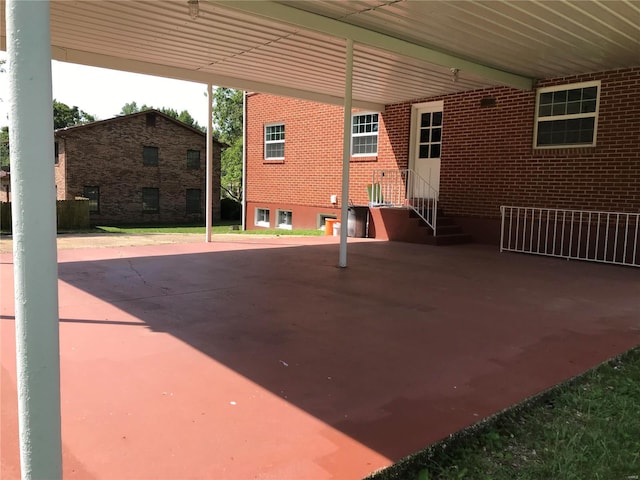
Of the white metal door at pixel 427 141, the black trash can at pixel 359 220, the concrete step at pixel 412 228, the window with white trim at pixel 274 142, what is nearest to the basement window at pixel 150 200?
the window with white trim at pixel 274 142

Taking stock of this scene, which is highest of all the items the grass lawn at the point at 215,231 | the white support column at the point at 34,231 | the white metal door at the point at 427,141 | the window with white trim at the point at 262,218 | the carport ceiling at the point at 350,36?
the carport ceiling at the point at 350,36

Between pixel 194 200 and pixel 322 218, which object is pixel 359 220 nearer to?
pixel 322 218

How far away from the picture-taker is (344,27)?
704 centimetres

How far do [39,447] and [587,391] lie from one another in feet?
10.4

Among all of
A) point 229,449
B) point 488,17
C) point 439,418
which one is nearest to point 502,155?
point 488,17

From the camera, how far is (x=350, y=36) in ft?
23.3

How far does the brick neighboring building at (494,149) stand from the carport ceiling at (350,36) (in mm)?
645

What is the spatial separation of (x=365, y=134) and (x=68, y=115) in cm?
6150

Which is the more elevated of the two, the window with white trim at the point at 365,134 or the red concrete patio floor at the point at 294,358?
the window with white trim at the point at 365,134

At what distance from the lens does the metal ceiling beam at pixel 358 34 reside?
6195 millimetres

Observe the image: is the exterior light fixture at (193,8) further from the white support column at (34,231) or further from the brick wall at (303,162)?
the brick wall at (303,162)

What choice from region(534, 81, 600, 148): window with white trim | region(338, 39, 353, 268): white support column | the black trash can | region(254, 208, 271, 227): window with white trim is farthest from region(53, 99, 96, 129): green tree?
region(338, 39, 353, 268): white support column

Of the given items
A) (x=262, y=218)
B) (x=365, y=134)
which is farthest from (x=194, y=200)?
(x=365, y=134)

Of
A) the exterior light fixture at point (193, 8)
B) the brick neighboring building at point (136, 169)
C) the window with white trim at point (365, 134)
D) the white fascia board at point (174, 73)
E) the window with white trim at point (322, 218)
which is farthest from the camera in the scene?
the brick neighboring building at point (136, 169)
